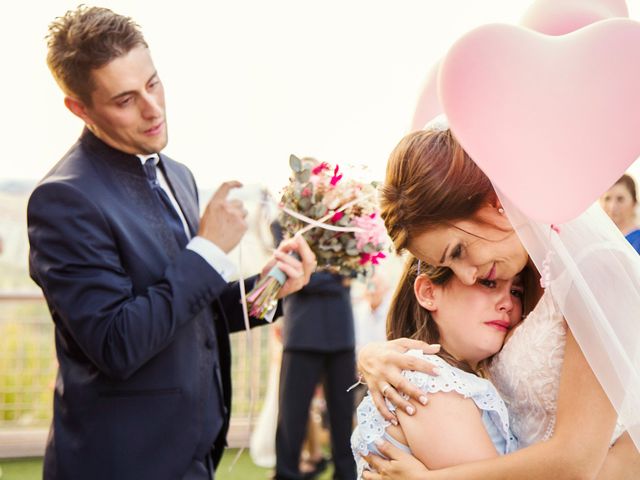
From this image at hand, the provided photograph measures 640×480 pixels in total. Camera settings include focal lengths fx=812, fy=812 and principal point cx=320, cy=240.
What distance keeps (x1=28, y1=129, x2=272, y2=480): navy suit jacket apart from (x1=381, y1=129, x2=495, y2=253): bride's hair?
2.06ft

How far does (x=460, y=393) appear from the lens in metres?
1.48

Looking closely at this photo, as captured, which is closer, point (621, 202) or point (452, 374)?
point (452, 374)

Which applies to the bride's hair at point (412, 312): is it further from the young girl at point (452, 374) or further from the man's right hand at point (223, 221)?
the man's right hand at point (223, 221)

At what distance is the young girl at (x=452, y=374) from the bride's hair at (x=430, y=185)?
17cm

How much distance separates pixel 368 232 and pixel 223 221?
42 cm

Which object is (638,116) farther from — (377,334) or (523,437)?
(377,334)

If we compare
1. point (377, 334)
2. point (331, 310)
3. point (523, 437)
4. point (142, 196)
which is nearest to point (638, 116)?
point (523, 437)

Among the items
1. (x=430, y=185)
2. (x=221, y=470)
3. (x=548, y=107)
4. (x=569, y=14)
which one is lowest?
(x=221, y=470)

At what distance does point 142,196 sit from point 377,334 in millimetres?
3170

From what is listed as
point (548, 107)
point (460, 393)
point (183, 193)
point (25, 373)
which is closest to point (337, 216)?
point (183, 193)

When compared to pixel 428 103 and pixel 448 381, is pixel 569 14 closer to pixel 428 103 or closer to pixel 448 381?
pixel 428 103

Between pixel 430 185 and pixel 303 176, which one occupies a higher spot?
pixel 430 185

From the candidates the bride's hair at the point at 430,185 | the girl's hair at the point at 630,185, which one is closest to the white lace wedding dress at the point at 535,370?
the bride's hair at the point at 430,185

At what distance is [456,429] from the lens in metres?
1.46
